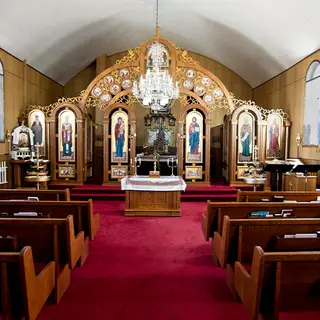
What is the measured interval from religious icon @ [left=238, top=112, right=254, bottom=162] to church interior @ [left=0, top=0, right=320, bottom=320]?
0.04m

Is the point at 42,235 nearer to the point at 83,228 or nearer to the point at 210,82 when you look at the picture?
the point at 83,228

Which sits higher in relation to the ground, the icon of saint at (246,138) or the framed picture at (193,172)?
the icon of saint at (246,138)

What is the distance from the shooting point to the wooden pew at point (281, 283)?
6.63ft

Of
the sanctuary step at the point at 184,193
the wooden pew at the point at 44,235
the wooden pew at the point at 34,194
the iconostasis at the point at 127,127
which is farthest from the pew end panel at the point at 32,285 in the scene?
the iconostasis at the point at 127,127

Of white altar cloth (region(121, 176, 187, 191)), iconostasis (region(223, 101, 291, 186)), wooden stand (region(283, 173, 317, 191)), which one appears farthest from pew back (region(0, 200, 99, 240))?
iconostasis (region(223, 101, 291, 186))

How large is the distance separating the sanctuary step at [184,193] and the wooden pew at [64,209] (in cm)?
458

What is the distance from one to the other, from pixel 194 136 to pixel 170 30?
4779 mm

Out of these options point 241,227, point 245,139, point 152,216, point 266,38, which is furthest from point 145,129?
point 241,227

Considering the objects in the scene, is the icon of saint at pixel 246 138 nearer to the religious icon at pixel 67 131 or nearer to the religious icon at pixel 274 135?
the religious icon at pixel 274 135

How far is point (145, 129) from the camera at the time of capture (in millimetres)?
13828

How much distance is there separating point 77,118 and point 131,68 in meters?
2.34

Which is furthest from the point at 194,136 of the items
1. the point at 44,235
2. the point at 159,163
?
the point at 44,235

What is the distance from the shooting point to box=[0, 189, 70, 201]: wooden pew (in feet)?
16.2

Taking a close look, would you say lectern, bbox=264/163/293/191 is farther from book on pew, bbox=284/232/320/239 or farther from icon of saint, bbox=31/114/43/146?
icon of saint, bbox=31/114/43/146
